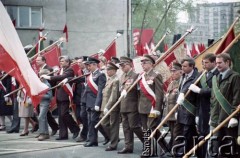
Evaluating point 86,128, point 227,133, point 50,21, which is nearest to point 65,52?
point 50,21

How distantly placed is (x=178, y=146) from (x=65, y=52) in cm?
2729

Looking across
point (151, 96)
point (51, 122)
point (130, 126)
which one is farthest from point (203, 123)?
point (51, 122)

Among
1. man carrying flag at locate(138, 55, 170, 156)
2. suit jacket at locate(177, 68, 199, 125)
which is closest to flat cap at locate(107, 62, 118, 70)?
man carrying flag at locate(138, 55, 170, 156)

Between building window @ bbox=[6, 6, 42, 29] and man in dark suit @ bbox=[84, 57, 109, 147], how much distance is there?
23.3m

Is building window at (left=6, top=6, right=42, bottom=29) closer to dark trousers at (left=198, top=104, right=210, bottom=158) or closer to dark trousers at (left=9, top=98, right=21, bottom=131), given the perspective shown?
dark trousers at (left=9, top=98, right=21, bottom=131)

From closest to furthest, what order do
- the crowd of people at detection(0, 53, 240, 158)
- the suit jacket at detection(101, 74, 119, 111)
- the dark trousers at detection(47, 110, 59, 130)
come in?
the crowd of people at detection(0, 53, 240, 158), the suit jacket at detection(101, 74, 119, 111), the dark trousers at detection(47, 110, 59, 130)

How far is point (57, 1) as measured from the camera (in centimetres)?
3706

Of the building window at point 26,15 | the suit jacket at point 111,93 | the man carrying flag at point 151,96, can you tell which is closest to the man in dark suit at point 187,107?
the man carrying flag at point 151,96

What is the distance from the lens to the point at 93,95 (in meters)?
13.2

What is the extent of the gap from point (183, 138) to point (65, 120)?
4.44 metres

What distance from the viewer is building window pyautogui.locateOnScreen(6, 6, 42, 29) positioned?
118 feet

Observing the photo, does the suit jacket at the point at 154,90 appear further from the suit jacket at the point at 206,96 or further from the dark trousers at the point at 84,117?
the dark trousers at the point at 84,117

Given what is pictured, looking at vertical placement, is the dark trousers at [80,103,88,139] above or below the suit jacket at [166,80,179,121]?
below

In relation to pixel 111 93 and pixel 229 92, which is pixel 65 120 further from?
pixel 229 92
